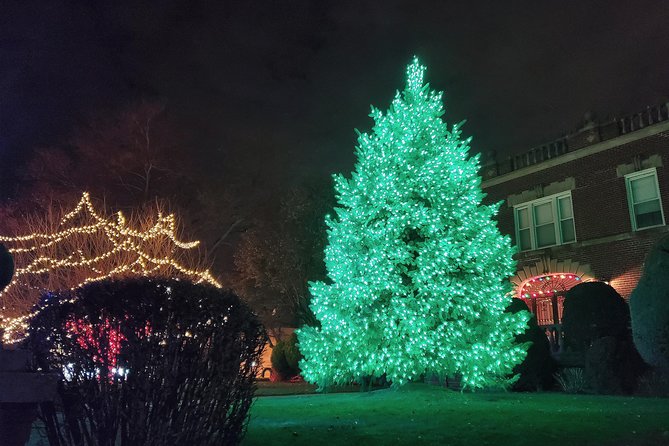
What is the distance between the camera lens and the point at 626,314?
50.0 feet

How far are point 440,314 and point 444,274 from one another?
801 millimetres

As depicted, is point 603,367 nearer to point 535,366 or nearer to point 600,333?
point 535,366

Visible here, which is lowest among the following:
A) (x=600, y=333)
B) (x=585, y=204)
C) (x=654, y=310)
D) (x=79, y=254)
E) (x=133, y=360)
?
(x=133, y=360)

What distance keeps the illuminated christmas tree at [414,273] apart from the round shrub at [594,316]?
351 centimetres

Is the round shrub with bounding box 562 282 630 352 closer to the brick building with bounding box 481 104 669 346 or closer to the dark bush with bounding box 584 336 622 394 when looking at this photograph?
the brick building with bounding box 481 104 669 346

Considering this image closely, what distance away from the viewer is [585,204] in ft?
58.3

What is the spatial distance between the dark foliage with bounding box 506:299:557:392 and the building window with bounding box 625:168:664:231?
179 inches

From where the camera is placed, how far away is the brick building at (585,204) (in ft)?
53.2

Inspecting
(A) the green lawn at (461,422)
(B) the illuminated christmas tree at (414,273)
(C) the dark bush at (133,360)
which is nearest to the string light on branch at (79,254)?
(B) the illuminated christmas tree at (414,273)

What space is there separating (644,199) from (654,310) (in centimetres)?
595

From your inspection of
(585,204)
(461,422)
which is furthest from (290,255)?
(461,422)

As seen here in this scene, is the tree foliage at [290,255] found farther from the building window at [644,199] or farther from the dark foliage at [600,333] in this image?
the building window at [644,199]

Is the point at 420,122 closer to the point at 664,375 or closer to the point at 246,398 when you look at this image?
the point at 664,375

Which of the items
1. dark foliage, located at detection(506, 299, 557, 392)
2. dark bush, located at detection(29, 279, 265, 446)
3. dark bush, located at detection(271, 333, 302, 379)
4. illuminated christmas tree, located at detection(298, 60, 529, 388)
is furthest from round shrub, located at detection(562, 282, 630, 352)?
dark bush, located at detection(29, 279, 265, 446)
